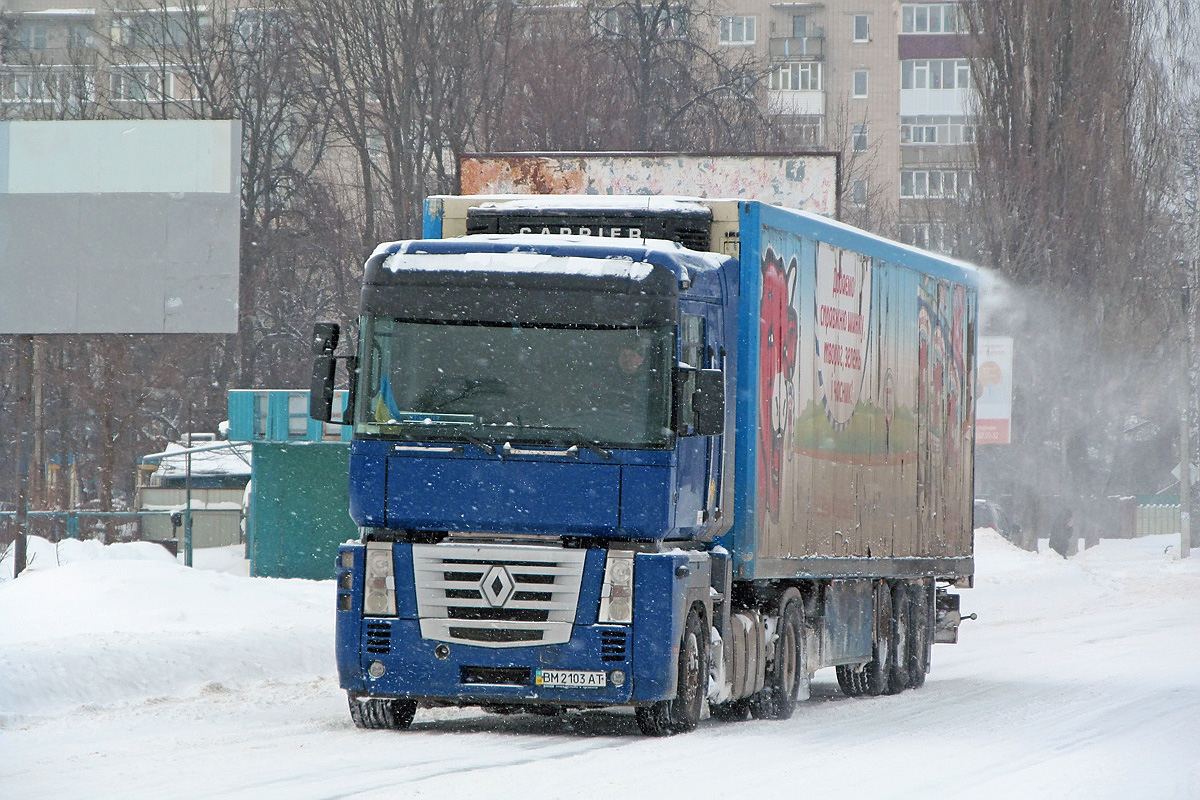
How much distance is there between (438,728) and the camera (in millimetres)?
11867

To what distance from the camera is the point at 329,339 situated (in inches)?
445

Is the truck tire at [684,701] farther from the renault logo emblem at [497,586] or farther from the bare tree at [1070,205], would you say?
the bare tree at [1070,205]

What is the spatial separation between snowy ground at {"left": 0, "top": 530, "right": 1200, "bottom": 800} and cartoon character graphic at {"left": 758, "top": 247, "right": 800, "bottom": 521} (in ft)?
5.49

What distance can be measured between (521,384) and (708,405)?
3.51ft

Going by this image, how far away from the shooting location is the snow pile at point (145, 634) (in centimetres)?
1327

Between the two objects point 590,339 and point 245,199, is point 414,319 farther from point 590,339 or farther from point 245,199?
point 245,199

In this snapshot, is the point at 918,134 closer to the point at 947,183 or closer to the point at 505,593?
the point at 947,183

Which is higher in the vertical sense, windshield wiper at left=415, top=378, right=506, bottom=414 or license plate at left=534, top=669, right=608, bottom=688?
windshield wiper at left=415, top=378, right=506, bottom=414

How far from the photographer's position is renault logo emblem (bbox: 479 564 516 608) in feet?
35.8

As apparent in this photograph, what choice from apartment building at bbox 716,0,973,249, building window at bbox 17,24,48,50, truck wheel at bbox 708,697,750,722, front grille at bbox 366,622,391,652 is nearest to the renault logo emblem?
front grille at bbox 366,622,391,652

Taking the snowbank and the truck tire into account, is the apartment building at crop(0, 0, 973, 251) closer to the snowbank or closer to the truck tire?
the snowbank

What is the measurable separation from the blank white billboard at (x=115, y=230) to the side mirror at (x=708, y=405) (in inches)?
481

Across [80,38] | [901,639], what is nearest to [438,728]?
[901,639]

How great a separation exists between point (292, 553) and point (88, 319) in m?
6.15
